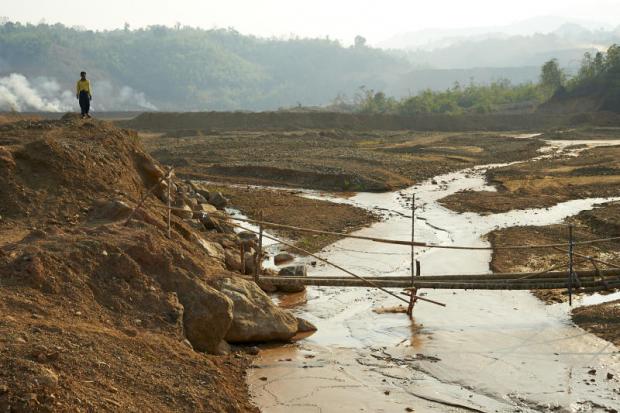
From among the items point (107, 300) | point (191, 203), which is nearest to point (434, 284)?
point (107, 300)

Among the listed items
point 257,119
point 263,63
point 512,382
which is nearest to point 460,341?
point 512,382

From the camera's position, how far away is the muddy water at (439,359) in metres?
7.40

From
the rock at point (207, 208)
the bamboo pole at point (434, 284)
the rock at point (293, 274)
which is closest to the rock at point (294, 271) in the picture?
the rock at point (293, 274)

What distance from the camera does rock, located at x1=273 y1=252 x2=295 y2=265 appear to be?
1331cm

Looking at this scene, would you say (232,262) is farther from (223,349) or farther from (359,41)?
(359,41)

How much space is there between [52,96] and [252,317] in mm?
96475

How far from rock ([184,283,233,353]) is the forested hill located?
320 ft

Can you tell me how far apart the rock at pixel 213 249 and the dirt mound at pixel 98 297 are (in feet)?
0.14

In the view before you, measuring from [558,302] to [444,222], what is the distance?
6977 mm

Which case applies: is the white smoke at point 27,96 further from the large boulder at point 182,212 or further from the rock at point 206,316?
the rock at point 206,316

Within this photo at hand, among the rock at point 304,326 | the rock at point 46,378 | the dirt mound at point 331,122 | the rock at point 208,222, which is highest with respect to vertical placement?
the dirt mound at point 331,122

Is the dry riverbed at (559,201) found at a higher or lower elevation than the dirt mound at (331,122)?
lower

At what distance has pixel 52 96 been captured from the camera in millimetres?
97750

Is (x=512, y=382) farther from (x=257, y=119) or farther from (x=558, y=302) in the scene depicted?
(x=257, y=119)
